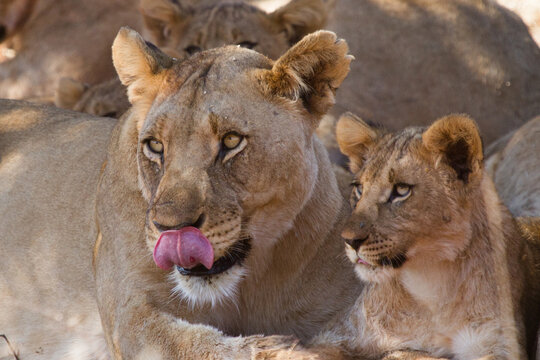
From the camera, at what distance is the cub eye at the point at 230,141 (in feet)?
8.52

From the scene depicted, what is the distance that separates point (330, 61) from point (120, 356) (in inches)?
42.4

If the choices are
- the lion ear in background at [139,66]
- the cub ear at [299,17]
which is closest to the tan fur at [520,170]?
the cub ear at [299,17]

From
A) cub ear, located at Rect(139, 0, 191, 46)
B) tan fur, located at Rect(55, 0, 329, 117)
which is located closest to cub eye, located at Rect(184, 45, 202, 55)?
tan fur, located at Rect(55, 0, 329, 117)

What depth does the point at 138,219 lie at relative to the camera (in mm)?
2930

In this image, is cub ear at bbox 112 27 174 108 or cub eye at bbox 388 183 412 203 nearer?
cub eye at bbox 388 183 412 203

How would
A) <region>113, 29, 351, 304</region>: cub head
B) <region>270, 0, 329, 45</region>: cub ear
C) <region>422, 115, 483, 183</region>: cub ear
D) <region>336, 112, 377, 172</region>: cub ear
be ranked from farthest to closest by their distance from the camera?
1. <region>270, 0, 329, 45</region>: cub ear
2. <region>336, 112, 377, 172</region>: cub ear
3. <region>113, 29, 351, 304</region>: cub head
4. <region>422, 115, 483, 183</region>: cub ear

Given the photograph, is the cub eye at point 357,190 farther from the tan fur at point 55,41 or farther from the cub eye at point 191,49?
the tan fur at point 55,41

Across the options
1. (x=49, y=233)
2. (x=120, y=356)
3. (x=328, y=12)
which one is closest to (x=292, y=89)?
(x=120, y=356)

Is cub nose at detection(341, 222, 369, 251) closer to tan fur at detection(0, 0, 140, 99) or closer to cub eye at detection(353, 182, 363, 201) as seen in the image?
cub eye at detection(353, 182, 363, 201)

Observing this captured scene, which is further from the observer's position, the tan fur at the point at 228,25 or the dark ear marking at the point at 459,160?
the tan fur at the point at 228,25

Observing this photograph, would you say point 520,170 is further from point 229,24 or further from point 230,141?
point 230,141

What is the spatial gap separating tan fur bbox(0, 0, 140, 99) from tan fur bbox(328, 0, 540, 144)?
138 centimetres

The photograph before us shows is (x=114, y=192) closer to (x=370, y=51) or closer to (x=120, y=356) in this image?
(x=120, y=356)

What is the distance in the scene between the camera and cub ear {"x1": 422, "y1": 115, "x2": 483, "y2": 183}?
236 centimetres
